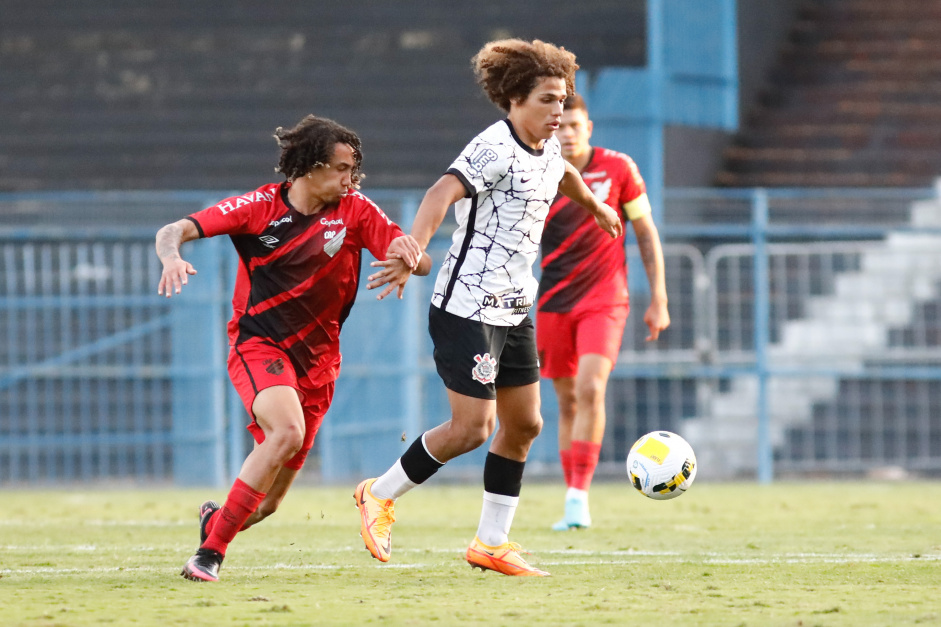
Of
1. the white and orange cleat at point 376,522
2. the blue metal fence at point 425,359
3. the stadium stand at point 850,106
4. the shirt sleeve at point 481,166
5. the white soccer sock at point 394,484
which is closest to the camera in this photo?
the shirt sleeve at point 481,166

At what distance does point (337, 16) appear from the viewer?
16266mm

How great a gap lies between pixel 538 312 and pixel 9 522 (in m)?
3.08

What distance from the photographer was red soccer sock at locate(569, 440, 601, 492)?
7.04m

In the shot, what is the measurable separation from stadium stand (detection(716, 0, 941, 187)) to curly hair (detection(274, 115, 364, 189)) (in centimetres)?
1018

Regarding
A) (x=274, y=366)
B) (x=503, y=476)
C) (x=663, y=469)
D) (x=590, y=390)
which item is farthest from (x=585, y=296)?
(x=274, y=366)

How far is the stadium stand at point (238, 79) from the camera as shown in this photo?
50.1 ft

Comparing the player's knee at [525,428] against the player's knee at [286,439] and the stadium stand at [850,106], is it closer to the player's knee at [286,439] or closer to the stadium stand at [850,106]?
the player's knee at [286,439]

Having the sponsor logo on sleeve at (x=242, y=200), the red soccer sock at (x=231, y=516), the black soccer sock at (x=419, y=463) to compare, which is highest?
the sponsor logo on sleeve at (x=242, y=200)

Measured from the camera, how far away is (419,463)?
5.32m

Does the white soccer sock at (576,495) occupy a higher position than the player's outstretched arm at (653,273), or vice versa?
the player's outstretched arm at (653,273)

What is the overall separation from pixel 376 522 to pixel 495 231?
3.75 feet

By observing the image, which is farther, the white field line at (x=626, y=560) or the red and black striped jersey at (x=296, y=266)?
the white field line at (x=626, y=560)

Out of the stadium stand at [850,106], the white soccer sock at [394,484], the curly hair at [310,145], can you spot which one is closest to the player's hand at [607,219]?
the curly hair at [310,145]

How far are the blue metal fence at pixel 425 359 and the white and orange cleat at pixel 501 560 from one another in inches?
233
